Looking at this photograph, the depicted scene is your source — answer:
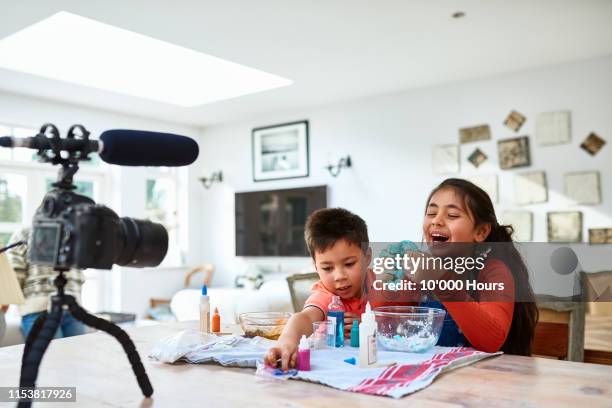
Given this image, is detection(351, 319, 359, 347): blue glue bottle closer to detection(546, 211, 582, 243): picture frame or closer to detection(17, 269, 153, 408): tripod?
detection(17, 269, 153, 408): tripod

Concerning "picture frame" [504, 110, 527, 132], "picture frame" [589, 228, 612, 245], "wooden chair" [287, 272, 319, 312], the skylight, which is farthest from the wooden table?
"picture frame" [504, 110, 527, 132]

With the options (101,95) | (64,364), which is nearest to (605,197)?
(64,364)

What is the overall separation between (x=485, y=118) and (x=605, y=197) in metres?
1.24

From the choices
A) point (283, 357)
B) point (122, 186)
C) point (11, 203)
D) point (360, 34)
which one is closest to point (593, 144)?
point (360, 34)

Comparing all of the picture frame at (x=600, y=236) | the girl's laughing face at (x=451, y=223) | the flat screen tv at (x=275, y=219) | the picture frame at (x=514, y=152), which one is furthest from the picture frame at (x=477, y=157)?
the girl's laughing face at (x=451, y=223)

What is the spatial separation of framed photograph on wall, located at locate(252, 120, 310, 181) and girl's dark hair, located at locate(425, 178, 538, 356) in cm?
477

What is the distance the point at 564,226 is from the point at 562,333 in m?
3.51

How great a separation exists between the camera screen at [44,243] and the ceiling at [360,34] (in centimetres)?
294

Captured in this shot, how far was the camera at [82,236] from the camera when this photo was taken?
0.79 metres

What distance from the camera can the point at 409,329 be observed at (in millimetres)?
1307

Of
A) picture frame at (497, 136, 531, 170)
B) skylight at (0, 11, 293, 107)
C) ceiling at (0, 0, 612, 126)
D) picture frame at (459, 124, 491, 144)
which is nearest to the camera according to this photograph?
ceiling at (0, 0, 612, 126)

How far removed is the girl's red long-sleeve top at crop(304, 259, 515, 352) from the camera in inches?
52.2

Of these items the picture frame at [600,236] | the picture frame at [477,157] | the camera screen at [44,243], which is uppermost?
the picture frame at [477,157]

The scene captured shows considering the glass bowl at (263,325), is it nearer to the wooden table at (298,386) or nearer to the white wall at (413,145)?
the wooden table at (298,386)
